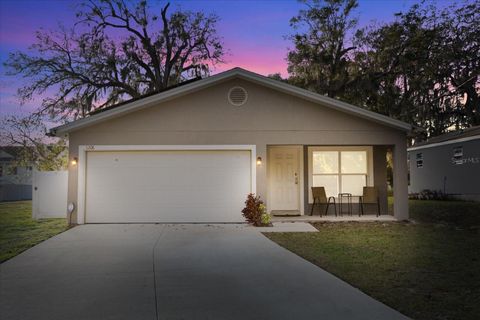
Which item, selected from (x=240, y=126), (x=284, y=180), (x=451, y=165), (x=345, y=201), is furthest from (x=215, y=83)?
(x=451, y=165)

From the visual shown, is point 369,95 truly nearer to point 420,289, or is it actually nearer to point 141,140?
point 141,140

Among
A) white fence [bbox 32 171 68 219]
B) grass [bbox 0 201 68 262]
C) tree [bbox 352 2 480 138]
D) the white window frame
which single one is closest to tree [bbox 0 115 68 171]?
grass [bbox 0 201 68 262]

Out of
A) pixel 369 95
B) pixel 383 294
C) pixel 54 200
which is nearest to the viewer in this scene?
pixel 383 294

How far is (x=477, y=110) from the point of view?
78.2 feet

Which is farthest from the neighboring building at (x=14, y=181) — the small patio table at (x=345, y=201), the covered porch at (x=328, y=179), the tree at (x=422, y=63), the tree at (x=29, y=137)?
the tree at (x=422, y=63)

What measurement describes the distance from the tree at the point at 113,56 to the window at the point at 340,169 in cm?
1450

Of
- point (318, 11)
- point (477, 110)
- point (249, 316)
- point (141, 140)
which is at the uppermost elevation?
point (318, 11)

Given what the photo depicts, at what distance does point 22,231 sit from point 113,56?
15750 millimetres

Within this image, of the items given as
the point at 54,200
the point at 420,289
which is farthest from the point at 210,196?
the point at 420,289

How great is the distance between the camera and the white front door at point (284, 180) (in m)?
14.4

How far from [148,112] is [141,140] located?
84 centimetres

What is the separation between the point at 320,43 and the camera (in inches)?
990

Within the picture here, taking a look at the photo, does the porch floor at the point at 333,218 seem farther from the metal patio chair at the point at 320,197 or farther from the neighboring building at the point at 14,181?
the neighboring building at the point at 14,181

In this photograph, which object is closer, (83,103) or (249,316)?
(249,316)
